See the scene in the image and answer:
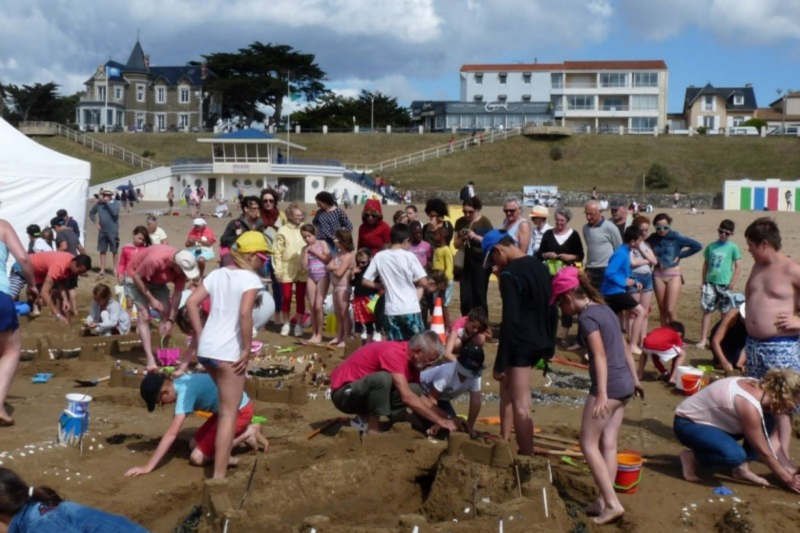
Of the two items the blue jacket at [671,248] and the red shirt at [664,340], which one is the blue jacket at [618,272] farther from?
the blue jacket at [671,248]

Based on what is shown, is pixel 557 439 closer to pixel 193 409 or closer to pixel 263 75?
pixel 193 409

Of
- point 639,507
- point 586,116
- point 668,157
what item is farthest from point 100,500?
point 586,116

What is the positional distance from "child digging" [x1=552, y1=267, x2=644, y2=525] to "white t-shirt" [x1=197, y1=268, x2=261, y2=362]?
84.3 inches

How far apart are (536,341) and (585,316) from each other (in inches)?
25.1

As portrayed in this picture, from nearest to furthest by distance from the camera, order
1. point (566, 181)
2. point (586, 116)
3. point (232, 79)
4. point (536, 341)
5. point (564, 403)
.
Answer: point (536, 341) < point (564, 403) < point (566, 181) < point (232, 79) < point (586, 116)

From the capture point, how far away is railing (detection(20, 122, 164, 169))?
222 feet

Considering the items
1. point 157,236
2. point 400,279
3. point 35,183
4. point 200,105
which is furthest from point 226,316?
point 200,105

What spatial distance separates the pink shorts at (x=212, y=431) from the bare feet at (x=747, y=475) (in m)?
3.61

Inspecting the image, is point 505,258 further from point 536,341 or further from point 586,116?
point 586,116

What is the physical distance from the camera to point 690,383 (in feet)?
30.2

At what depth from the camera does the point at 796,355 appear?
6.93m

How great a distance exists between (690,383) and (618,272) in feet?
5.57

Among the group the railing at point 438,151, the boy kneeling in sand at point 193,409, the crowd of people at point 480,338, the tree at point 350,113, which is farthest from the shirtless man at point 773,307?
the tree at point 350,113

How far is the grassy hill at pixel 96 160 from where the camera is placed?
6342 cm
